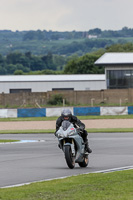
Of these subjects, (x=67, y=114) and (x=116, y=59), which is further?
(x=116, y=59)

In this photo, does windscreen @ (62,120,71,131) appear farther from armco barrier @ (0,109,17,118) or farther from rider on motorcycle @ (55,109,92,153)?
armco barrier @ (0,109,17,118)

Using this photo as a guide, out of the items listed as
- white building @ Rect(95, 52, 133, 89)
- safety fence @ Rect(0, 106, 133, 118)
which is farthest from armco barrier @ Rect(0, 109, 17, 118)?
white building @ Rect(95, 52, 133, 89)

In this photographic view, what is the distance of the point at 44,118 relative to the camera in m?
49.1

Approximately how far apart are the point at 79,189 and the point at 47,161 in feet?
23.0

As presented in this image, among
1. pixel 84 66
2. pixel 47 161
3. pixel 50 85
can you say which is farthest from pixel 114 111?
pixel 84 66

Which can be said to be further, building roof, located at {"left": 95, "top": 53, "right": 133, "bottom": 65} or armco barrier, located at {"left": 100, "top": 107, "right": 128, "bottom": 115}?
building roof, located at {"left": 95, "top": 53, "right": 133, "bottom": 65}

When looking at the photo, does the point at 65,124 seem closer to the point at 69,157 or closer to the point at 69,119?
the point at 69,119

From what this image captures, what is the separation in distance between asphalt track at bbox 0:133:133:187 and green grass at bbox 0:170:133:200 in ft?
3.42

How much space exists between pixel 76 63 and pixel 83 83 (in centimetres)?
4813

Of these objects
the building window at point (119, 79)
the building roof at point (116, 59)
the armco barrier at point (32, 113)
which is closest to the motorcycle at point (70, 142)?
the armco barrier at point (32, 113)

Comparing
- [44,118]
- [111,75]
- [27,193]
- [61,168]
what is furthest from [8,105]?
[27,193]

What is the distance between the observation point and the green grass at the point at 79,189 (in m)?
10.4

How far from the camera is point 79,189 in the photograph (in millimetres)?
11266

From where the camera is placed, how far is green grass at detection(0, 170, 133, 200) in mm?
10359
